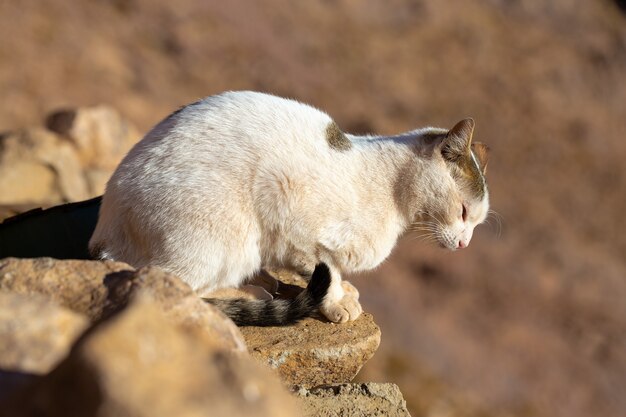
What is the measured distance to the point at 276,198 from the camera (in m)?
1.81

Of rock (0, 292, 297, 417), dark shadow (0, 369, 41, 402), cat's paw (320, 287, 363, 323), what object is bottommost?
cat's paw (320, 287, 363, 323)

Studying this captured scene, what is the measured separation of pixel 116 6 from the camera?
4840 millimetres

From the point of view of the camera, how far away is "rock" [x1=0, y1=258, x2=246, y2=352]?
1.09 metres

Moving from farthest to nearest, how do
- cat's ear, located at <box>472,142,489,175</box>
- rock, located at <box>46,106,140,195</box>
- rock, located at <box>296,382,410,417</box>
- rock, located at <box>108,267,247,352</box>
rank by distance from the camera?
rock, located at <box>46,106,140,195</box> → cat's ear, located at <box>472,142,489,175</box> → rock, located at <box>296,382,410,417</box> → rock, located at <box>108,267,247,352</box>

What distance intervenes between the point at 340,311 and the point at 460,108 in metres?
3.36

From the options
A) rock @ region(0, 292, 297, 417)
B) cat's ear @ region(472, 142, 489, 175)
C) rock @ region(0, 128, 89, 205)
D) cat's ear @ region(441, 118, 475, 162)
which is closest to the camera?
rock @ region(0, 292, 297, 417)

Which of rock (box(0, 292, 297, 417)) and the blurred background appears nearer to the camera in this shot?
rock (box(0, 292, 297, 417))

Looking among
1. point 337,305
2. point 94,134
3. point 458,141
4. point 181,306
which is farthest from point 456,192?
point 94,134

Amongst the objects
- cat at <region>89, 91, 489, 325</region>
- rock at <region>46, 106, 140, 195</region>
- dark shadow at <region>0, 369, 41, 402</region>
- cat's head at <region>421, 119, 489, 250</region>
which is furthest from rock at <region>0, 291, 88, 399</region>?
rock at <region>46, 106, 140, 195</region>

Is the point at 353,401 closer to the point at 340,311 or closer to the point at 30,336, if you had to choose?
the point at 340,311

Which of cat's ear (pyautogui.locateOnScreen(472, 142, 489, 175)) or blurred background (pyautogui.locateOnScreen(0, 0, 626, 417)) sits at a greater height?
cat's ear (pyautogui.locateOnScreen(472, 142, 489, 175))

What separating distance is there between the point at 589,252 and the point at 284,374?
380cm

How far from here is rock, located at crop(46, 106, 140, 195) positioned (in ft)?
14.4

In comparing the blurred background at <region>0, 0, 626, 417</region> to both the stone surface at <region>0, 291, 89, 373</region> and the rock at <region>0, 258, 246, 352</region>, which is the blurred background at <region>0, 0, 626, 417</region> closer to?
the rock at <region>0, 258, 246, 352</region>
